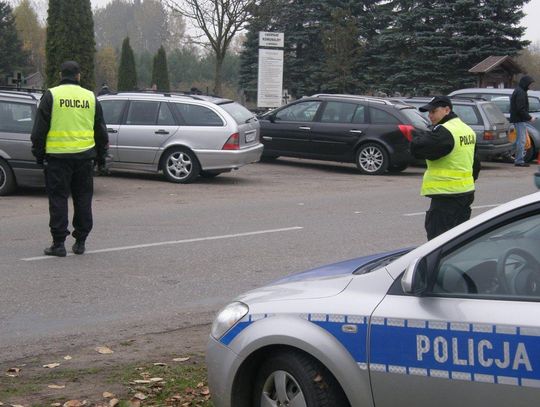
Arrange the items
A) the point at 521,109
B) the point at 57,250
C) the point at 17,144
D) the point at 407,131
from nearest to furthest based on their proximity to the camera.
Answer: the point at 57,250, the point at 17,144, the point at 407,131, the point at 521,109

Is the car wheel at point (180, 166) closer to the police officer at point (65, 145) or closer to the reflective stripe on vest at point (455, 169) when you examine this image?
the police officer at point (65, 145)

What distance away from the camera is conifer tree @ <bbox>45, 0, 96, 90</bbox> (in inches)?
915

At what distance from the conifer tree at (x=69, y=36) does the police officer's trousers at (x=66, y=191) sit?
14.1 metres

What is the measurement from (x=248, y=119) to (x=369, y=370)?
13.4m

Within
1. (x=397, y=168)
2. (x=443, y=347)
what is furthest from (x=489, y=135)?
(x=443, y=347)

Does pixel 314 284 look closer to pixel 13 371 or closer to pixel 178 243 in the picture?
pixel 13 371

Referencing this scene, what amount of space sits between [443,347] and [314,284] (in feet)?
2.97

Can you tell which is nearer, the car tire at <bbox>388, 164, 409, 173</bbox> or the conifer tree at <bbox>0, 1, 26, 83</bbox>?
the car tire at <bbox>388, 164, 409, 173</bbox>

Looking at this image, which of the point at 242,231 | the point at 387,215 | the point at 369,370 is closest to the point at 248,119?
the point at 387,215

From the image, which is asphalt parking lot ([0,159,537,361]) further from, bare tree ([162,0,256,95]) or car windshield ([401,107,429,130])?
bare tree ([162,0,256,95])

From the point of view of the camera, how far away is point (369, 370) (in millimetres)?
4008

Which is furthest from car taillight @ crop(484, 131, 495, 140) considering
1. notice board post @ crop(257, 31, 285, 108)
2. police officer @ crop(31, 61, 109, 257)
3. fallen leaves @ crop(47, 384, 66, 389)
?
fallen leaves @ crop(47, 384, 66, 389)

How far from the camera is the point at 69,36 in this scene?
23.2 m

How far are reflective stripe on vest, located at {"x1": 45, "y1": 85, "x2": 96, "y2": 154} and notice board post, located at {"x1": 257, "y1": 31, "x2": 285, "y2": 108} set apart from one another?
1945 cm
